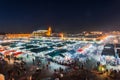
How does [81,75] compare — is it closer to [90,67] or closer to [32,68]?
[90,67]

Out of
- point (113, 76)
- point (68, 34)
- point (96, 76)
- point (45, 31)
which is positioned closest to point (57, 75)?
point (96, 76)

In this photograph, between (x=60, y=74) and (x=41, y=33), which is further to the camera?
(x=41, y=33)

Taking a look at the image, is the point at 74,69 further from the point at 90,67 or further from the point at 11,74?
the point at 11,74

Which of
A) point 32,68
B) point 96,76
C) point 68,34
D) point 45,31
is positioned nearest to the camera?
point 96,76

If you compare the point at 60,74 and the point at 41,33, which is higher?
the point at 41,33

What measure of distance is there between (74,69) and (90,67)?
2.25 ft

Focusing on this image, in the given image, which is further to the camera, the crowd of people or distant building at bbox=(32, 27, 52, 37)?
distant building at bbox=(32, 27, 52, 37)

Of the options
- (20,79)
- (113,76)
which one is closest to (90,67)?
(113,76)

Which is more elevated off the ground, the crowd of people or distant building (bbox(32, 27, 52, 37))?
distant building (bbox(32, 27, 52, 37))

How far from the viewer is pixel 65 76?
6.10 meters

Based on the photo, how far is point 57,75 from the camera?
20.3ft

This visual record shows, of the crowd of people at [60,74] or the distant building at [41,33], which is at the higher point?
the distant building at [41,33]

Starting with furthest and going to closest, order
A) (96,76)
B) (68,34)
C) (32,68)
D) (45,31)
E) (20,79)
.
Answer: (45,31), (68,34), (32,68), (96,76), (20,79)

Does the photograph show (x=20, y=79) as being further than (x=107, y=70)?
No
